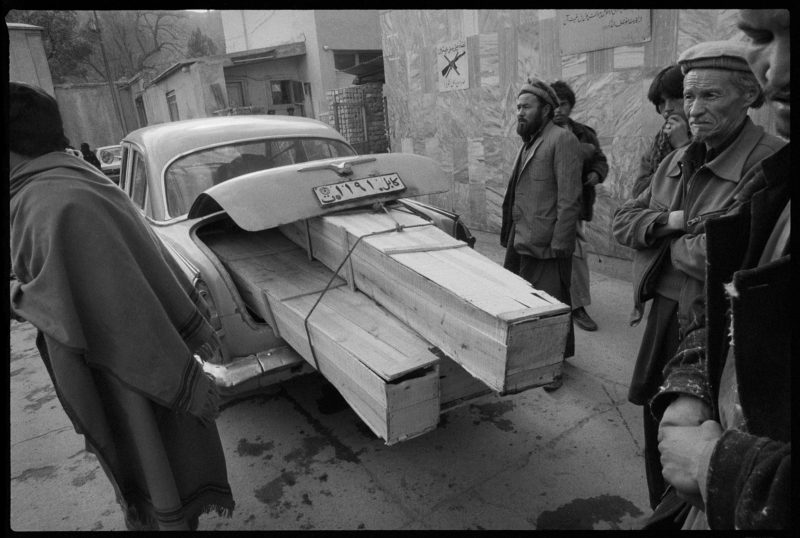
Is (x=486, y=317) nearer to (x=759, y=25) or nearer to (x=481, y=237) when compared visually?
(x=759, y=25)

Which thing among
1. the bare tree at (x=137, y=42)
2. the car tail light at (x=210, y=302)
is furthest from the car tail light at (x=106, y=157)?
the bare tree at (x=137, y=42)

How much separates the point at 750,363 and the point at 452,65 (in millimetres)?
6806

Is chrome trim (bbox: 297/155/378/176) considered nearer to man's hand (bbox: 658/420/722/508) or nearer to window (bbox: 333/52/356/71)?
man's hand (bbox: 658/420/722/508)

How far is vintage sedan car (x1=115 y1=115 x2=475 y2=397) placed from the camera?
271 centimetres

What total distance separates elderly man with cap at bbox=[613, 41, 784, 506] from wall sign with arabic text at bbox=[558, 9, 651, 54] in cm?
316

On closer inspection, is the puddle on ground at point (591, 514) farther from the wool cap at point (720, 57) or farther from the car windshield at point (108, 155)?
the car windshield at point (108, 155)

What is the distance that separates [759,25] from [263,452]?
2.93 metres

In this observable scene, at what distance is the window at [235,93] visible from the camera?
1750cm

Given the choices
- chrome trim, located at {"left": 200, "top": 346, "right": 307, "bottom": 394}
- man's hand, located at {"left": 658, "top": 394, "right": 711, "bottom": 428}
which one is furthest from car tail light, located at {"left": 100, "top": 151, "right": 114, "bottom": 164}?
man's hand, located at {"left": 658, "top": 394, "right": 711, "bottom": 428}

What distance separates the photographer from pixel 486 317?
176 centimetres

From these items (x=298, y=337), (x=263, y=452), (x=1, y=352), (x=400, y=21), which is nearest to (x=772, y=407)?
(x=1, y=352)

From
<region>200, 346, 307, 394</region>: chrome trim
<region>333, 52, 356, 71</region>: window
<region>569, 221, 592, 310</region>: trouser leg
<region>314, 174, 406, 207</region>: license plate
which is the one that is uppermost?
<region>333, 52, 356, 71</region>: window

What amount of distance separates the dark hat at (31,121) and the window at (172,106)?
18.9m

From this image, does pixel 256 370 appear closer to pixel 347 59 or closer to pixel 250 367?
pixel 250 367
